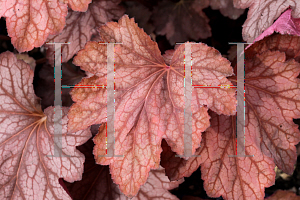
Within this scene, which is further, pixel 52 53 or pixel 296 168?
pixel 296 168

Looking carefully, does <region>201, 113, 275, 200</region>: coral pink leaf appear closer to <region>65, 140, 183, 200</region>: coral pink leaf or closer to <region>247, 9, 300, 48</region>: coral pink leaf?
<region>65, 140, 183, 200</region>: coral pink leaf

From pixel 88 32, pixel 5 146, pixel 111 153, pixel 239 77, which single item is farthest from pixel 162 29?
pixel 5 146

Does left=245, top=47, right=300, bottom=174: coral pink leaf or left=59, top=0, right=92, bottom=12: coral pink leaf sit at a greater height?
left=59, top=0, right=92, bottom=12: coral pink leaf

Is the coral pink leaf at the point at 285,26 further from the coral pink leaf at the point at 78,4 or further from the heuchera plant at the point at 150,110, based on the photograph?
the coral pink leaf at the point at 78,4

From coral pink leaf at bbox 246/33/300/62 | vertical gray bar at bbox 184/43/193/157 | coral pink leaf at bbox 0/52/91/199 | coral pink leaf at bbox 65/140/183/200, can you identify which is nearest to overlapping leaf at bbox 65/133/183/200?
coral pink leaf at bbox 65/140/183/200

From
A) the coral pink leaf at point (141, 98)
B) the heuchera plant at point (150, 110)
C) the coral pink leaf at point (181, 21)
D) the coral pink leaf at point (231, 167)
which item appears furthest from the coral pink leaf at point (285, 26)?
the coral pink leaf at point (181, 21)

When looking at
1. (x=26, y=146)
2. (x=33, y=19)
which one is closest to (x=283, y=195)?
(x=26, y=146)

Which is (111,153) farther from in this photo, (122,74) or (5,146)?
(5,146)
